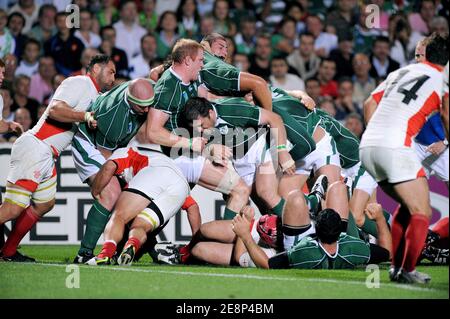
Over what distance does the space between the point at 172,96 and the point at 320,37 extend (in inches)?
239

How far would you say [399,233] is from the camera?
22.1 feet

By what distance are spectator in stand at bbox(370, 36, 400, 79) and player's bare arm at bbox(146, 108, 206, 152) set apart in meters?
5.99

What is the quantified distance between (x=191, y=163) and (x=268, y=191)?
755 mm

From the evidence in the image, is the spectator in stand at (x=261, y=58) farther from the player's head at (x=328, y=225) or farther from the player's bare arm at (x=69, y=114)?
the player's head at (x=328, y=225)

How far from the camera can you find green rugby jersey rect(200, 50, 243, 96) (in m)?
8.73

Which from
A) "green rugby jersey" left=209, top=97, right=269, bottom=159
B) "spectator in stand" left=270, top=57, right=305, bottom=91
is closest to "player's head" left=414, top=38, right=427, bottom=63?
"green rugby jersey" left=209, top=97, right=269, bottom=159

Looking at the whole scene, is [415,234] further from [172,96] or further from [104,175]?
[104,175]

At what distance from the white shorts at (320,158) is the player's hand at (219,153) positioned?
42.2 inches

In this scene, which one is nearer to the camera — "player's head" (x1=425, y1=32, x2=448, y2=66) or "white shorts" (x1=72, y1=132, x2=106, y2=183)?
"player's head" (x1=425, y1=32, x2=448, y2=66)

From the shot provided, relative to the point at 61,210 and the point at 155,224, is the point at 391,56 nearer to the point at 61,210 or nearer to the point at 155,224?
the point at 61,210

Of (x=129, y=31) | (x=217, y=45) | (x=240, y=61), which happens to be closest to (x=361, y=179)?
(x=217, y=45)

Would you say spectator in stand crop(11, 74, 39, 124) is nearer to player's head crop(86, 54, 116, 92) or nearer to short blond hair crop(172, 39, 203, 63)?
player's head crop(86, 54, 116, 92)

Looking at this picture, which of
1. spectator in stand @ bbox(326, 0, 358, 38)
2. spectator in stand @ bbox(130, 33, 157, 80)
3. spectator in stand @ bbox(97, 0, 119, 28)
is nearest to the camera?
spectator in stand @ bbox(130, 33, 157, 80)
